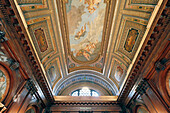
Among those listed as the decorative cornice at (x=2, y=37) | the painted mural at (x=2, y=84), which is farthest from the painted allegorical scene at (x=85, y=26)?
the painted mural at (x=2, y=84)

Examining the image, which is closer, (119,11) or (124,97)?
(119,11)

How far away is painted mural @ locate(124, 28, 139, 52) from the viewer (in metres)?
8.80

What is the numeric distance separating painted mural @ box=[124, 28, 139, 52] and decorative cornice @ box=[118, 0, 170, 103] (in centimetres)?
170

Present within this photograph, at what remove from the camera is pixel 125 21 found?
29.8 ft

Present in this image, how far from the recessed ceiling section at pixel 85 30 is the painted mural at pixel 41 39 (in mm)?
1820

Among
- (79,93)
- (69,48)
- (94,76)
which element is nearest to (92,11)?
(69,48)

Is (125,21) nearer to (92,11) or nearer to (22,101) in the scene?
(92,11)

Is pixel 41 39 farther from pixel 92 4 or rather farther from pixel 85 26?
pixel 92 4

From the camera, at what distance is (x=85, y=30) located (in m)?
11.0

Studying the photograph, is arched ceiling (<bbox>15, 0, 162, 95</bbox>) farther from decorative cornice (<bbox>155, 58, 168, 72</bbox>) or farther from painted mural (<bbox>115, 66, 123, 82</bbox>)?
decorative cornice (<bbox>155, 58, 168, 72</bbox>)

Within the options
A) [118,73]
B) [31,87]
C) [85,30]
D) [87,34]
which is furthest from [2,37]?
[118,73]

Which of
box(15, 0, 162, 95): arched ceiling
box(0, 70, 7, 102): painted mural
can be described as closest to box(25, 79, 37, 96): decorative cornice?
box(0, 70, 7, 102): painted mural

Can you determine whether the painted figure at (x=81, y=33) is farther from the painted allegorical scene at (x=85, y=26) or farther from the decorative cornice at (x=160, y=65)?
the decorative cornice at (x=160, y=65)

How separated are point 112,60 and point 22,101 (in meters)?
8.69
